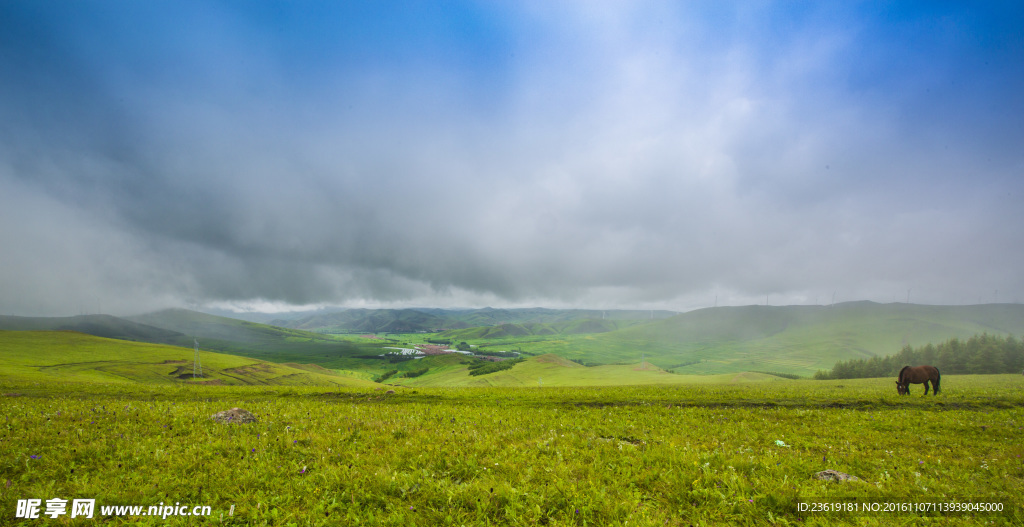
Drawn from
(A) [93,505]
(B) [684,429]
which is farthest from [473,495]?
(B) [684,429]

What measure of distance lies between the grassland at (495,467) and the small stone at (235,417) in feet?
2.46

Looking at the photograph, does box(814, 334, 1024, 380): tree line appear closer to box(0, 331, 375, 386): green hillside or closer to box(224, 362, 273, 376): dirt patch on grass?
box(0, 331, 375, 386): green hillside

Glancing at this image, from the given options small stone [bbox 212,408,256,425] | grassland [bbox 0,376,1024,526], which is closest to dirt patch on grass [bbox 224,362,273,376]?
grassland [bbox 0,376,1024,526]

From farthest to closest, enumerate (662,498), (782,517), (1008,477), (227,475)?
(1008,477)
(227,475)
(662,498)
(782,517)

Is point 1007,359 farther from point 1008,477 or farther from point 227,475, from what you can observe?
point 227,475

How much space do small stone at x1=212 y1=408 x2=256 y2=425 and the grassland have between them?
2.46ft

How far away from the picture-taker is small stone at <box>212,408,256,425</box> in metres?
12.5

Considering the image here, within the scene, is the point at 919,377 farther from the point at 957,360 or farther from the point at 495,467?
the point at 957,360

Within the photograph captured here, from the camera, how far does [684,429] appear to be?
13430mm

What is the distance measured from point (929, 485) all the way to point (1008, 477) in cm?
309

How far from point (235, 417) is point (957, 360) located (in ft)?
586

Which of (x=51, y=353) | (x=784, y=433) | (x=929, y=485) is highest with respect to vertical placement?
(x=929, y=485)

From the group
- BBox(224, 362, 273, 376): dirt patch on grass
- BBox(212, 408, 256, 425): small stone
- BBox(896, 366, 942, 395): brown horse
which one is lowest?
BBox(224, 362, 273, 376): dirt patch on grass

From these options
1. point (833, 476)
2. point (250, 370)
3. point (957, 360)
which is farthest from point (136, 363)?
point (957, 360)
